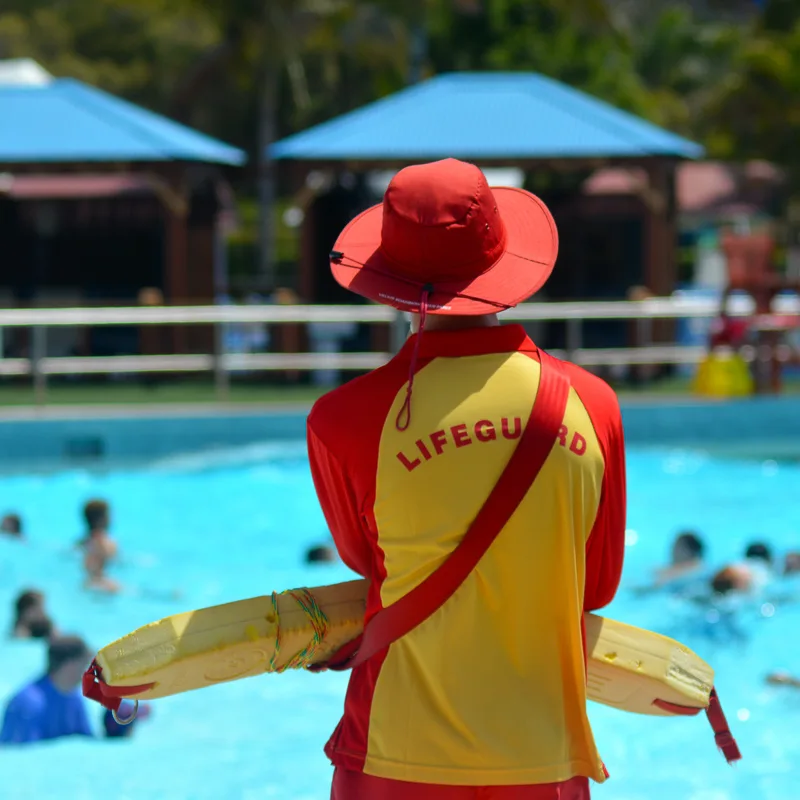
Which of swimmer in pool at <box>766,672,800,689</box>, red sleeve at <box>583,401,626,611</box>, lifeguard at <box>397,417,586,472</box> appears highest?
lifeguard at <box>397,417,586,472</box>

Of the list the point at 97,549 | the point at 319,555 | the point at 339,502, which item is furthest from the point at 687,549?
the point at 339,502

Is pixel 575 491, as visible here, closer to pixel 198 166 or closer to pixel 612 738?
pixel 612 738

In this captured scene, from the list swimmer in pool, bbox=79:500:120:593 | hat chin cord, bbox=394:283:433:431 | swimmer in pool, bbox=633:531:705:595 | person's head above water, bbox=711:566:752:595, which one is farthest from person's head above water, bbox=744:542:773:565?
hat chin cord, bbox=394:283:433:431

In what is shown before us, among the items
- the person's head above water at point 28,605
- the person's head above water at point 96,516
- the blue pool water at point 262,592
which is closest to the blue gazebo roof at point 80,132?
the blue pool water at point 262,592

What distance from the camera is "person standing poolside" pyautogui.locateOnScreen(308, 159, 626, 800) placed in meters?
2.09

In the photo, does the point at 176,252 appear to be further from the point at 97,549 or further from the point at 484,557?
the point at 484,557

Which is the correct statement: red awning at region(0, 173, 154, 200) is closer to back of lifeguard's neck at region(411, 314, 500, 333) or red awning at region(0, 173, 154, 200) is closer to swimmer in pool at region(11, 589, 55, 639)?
swimmer in pool at region(11, 589, 55, 639)

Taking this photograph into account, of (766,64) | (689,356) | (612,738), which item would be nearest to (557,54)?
(766,64)

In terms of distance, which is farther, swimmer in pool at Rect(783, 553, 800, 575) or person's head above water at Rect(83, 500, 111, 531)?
person's head above water at Rect(83, 500, 111, 531)

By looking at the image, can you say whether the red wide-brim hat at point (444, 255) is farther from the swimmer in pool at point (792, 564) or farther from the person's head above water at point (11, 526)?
the person's head above water at point (11, 526)

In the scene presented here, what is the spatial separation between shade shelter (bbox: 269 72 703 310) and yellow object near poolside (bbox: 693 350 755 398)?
138 inches

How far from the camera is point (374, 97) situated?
3669cm

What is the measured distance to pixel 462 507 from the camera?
2080mm

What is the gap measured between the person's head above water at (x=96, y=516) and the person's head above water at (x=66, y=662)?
3196 millimetres
